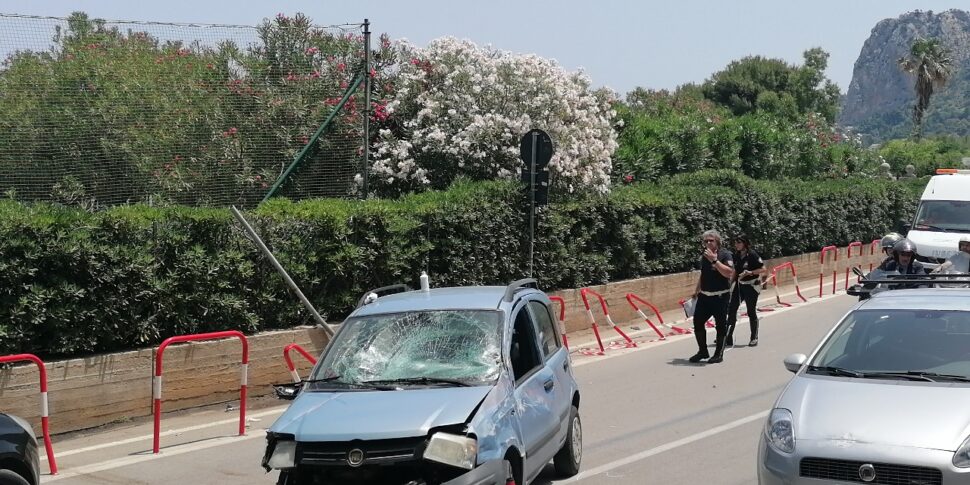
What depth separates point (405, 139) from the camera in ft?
64.6

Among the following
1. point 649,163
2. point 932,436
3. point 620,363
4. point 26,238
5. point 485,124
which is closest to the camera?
point 932,436

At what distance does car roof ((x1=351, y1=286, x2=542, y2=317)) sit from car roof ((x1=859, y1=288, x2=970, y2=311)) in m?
2.76

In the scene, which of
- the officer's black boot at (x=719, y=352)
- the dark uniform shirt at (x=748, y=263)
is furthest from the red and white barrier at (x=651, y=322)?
the officer's black boot at (x=719, y=352)

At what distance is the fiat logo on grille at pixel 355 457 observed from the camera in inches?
251

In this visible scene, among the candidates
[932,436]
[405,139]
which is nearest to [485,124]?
[405,139]

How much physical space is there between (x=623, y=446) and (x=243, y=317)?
17.1 ft

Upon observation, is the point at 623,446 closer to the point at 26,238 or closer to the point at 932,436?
the point at 932,436

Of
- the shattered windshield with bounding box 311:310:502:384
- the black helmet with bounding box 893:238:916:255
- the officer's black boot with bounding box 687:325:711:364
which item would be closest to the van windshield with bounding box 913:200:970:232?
the officer's black boot with bounding box 687:325:711:364

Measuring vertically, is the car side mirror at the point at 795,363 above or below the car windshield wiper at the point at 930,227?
below

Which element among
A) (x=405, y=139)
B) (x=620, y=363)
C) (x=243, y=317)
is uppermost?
(x=405, y=139)

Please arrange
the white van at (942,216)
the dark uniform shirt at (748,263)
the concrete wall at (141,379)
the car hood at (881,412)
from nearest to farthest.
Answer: the car hood at (881,412), the concrete wall at (141,379), the dark uniform shirt at (748,263), the white van at (942,216)

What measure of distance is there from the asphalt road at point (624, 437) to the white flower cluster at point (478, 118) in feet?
16.5

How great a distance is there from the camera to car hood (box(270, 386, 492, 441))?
6.49m

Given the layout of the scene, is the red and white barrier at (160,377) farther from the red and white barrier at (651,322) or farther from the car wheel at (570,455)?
the red and white barrier at (651,322)
